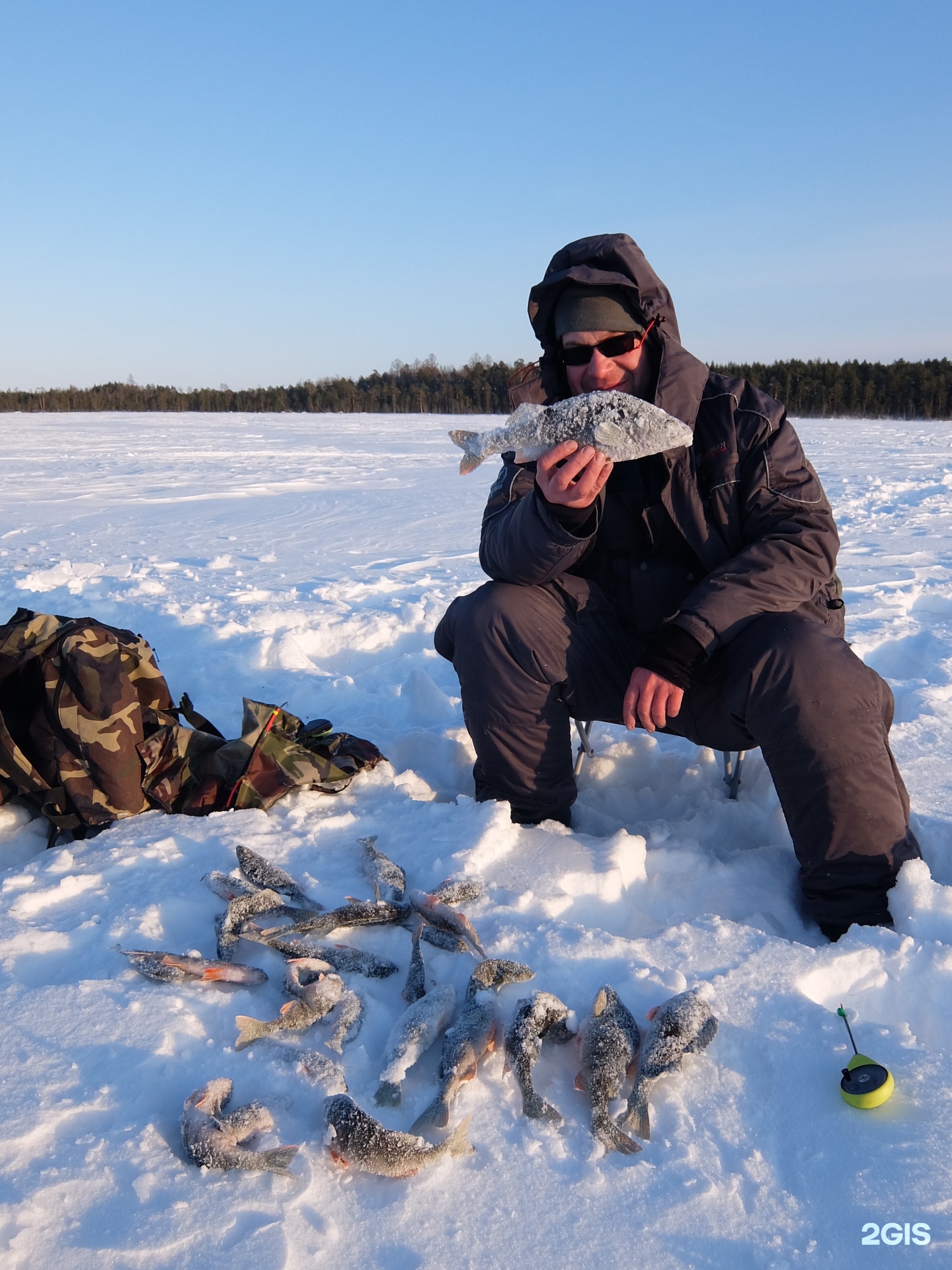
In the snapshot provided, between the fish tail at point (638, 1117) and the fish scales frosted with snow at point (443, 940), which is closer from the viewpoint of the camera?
the fish tail at point (638, 1117)

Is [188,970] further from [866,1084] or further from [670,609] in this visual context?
[670,609]

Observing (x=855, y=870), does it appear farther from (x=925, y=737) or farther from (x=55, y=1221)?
(x=55, y=1221)

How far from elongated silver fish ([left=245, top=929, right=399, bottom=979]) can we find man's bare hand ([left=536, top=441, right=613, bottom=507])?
1.50m

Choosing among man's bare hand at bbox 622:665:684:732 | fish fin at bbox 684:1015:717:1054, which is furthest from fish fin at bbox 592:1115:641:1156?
man's bare hand at bbox 622:665:684:732

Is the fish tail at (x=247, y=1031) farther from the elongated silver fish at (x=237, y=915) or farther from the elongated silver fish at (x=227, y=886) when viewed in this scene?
the elongated silver fish at (x=227, y=886)

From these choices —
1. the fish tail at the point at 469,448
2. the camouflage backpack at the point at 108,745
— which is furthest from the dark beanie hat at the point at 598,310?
the camouflage backpack at the point at 108,745

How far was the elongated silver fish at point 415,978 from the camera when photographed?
221 cm

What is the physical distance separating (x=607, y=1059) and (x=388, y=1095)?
19.1 inches

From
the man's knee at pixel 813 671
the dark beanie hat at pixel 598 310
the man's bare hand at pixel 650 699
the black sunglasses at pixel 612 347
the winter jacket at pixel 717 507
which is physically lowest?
the man's bare hand at pixel 650 699

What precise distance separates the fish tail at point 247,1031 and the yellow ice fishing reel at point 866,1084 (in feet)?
4.23

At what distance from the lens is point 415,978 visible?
7.34 ft

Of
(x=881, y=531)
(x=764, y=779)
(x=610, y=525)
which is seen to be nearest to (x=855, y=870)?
(x=764, y=779)

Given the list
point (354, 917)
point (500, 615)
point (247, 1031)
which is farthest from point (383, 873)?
point (500, 615)

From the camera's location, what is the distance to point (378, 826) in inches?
120
